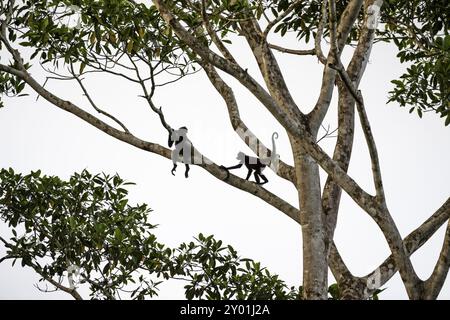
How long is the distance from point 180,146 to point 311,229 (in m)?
1.55

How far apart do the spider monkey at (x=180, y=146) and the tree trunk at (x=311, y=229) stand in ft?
4.11

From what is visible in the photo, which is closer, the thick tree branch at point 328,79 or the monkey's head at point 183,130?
the monkey's head at point 183,130

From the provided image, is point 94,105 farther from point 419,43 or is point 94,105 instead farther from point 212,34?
point 419,43

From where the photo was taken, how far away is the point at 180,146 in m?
6.23

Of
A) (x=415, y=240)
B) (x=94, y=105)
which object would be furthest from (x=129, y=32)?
(x=415, y=240)

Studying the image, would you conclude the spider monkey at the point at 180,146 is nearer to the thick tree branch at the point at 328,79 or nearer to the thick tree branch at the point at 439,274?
the thick tree branch at the point at 328,79

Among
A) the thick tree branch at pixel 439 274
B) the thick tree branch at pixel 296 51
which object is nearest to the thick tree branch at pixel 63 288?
the thick tree branch at pixel 296 51

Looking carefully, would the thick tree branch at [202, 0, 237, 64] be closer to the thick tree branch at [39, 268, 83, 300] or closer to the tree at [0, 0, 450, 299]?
the tree at [0, 0, 450, 299]

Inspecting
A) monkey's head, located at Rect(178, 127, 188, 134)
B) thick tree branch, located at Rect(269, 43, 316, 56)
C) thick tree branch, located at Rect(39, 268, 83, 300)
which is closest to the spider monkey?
monkey's head, located at Rect(178, 127, 188, 134)

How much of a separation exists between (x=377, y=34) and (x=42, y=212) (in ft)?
18.2

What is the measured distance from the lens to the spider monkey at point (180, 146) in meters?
6.18
